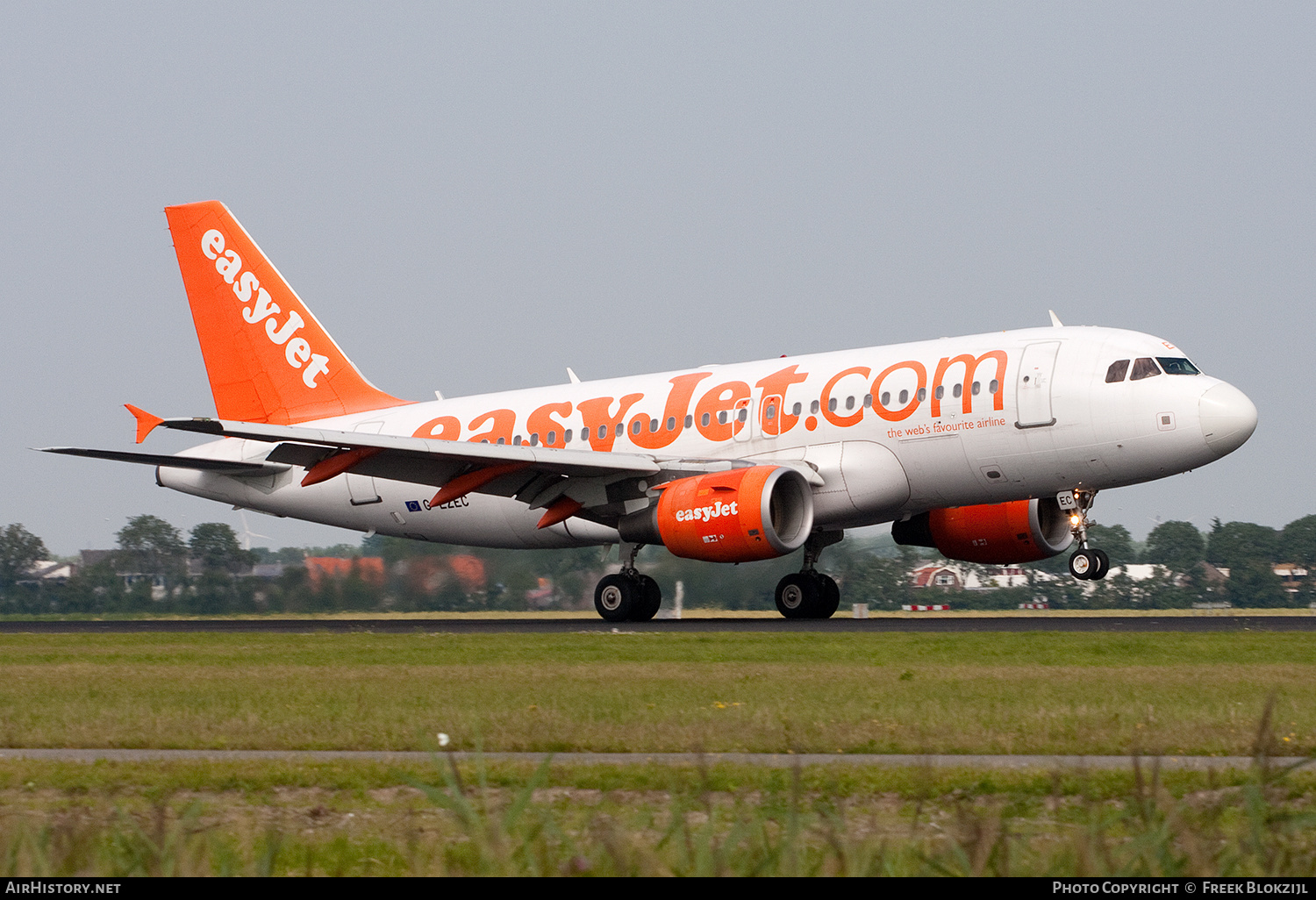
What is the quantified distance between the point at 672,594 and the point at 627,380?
14.7 ft

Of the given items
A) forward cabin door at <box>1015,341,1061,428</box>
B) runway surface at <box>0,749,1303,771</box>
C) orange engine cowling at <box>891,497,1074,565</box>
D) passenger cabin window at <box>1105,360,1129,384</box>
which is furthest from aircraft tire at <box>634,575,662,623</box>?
runway surface at <box>0,749,1303,771</box>

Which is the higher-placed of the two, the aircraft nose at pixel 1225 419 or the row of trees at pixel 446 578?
the aircraft nose at pixel 1225 419

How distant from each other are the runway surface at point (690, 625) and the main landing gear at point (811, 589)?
140cm

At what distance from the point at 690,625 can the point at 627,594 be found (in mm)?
2716

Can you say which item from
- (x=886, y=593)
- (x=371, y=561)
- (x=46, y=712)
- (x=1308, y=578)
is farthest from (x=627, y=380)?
(x=1308, y=578)

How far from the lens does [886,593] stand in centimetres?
3534

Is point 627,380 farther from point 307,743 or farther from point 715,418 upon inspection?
point 307,743

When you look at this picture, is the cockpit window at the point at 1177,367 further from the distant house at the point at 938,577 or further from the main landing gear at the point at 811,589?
the distant house at the point at 938,577

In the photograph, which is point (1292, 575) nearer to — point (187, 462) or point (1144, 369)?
point (1144, 369)

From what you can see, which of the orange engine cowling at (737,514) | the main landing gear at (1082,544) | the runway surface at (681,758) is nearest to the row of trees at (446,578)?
the orange engine cowling at (737,514)

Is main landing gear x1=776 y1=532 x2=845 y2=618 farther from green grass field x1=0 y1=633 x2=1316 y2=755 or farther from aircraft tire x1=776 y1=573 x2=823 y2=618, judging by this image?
green grass field x1=0 y1=633 x2=1316 y2=755

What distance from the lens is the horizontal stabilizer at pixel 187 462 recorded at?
87.4ft

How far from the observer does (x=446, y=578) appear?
31672mm

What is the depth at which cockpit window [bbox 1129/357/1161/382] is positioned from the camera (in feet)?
78.5
